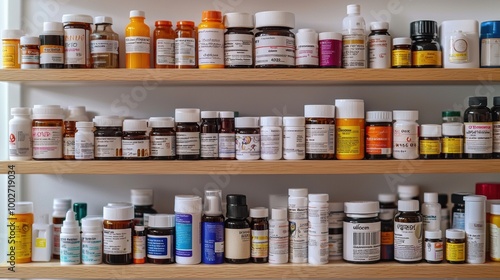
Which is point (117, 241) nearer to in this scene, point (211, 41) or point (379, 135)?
point (211, 41)

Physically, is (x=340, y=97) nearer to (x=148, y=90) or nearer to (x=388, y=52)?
(x=388, y=52)

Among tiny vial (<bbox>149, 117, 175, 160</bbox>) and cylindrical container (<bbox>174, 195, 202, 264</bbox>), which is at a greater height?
tiny vial (<bbox>149, 117, 175, 160</bbox>)

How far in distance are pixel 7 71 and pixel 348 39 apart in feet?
2.62

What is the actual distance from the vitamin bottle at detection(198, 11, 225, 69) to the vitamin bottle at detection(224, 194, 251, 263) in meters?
0.32

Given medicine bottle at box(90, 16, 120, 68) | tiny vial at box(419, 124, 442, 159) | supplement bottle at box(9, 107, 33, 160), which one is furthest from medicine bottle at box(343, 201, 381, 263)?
supplement bottle at box(9, 107, 33, 160)

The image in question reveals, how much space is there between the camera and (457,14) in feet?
5.31

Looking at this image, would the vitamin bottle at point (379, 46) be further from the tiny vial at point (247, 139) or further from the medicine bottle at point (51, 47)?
the medicine bottle at point (51, 47)

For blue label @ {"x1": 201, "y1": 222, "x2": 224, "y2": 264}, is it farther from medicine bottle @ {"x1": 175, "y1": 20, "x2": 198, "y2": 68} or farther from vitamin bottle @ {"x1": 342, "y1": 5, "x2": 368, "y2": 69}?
vitamin bottle @ {"x1": 342, "y1": 5, "x2": 368, "y2": 69}

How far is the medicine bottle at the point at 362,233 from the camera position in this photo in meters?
1.46

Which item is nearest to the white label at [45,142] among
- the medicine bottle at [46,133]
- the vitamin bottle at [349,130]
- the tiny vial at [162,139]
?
the medicine bottle at [46,133]

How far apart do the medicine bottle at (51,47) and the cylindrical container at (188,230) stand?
44cm

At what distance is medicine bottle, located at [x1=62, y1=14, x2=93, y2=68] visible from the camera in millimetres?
1465

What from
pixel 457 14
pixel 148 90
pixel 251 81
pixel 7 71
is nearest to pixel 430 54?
pixel 457 14

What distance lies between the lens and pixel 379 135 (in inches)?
57.8
